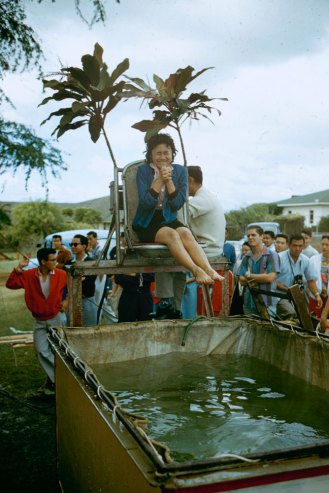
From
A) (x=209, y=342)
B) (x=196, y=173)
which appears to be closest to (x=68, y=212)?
(x=196, y=173)

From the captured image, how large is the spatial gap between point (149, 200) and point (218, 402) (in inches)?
74.1

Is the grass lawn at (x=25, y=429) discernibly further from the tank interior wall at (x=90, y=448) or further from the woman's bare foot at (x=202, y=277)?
the woman's bare foot at (x=202, y=277)

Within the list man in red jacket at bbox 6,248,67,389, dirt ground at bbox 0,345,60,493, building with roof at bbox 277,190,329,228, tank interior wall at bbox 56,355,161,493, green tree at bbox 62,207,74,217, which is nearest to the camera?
tank interior wall at bbox 56,355,161,493

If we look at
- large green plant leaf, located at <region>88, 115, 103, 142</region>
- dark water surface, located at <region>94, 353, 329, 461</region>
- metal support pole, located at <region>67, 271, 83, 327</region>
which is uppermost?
large green plant leaf, located at <region>88, 115, 103, 142</region>

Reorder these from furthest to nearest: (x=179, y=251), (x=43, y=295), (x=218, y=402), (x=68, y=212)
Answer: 1. (x=68, y=212)
2. (x=43, y=295)
3. (x=179, y=251)
4. (x=218, y=402)

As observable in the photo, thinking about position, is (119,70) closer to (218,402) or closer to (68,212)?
(218,402)

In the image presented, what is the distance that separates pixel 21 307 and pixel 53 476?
32.4ft

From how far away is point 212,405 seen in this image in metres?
3.48

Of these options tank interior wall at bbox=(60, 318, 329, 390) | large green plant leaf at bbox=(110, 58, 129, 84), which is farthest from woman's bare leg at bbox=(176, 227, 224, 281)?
large green plant leaf at bbox=(110, 58, 129, 84)

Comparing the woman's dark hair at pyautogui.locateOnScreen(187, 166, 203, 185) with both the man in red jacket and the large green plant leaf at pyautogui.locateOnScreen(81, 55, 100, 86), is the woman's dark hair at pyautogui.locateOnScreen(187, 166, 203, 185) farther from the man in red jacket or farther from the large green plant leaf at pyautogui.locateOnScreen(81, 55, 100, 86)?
the man in red jacket

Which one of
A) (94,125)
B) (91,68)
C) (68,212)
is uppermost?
(68,212)

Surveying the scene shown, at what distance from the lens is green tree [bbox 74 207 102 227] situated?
151ft

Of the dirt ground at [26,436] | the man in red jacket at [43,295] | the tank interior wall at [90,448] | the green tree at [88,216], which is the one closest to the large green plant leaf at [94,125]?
the tank interior wall at [90,448]

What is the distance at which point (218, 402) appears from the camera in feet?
11.6
